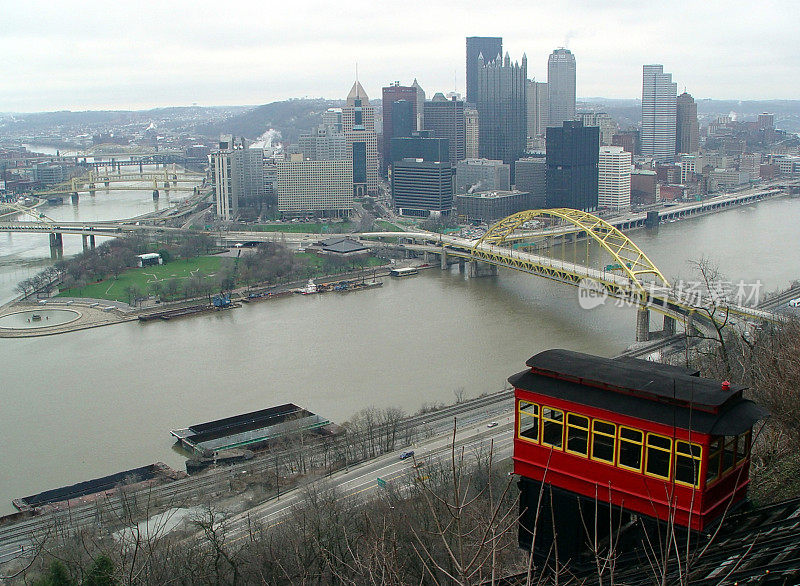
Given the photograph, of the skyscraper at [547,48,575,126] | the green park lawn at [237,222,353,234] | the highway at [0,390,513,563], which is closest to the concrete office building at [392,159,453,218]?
the green park lawn at [237,222,353,234]

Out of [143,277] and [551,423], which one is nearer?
[551,423]

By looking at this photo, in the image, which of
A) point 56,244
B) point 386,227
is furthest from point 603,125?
point 56,244

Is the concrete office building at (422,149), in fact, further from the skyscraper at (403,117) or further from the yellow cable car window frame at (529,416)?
the yellow cable car window frame at (529,416)

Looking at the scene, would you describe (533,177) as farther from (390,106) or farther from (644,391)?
(644,391)

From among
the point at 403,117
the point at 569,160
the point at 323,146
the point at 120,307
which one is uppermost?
the point at 403,117

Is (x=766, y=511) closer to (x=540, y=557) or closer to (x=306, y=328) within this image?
(x=540, y=557)

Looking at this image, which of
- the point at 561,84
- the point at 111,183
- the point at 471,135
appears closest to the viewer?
the point at 471,135

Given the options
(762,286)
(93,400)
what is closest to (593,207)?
(762,286)
